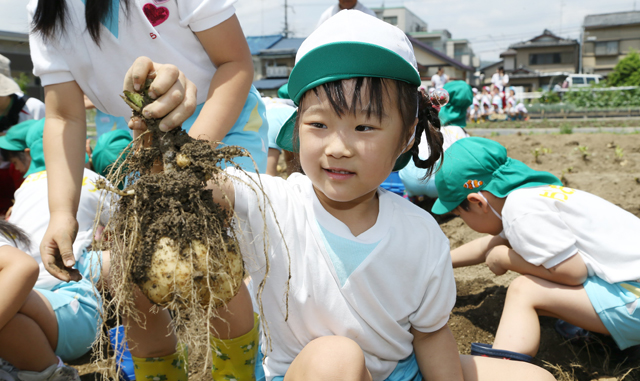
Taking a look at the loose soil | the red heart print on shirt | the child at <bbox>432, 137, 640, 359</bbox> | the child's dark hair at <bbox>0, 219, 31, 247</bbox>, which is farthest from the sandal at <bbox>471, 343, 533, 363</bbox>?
the loose soil

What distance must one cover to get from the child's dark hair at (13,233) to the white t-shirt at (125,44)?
809 mm

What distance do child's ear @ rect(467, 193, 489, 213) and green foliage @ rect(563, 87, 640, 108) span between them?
2071cm

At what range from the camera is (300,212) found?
5.25 ft

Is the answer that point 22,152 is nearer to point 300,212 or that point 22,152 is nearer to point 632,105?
point 300,212

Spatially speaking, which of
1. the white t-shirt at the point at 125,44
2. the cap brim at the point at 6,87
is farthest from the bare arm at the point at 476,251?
the cap brim at the point at 6,87

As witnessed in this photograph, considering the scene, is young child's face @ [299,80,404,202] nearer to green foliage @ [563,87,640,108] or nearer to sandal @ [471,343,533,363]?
sandal @ [471,343,533,363]

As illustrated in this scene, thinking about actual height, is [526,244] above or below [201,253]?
below

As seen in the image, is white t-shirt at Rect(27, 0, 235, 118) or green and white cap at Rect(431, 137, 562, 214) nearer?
white t-shirt at Rect(27, 0, 235, 118)

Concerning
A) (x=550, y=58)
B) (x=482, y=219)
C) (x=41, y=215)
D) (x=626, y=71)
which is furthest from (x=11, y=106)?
(x=550, y=58)

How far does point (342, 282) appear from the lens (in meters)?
1.53

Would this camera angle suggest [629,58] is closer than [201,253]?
No

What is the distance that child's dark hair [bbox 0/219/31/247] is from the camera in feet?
6.95

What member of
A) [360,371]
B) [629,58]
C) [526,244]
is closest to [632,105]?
[629,58]

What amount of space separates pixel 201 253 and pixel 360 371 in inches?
21.9
